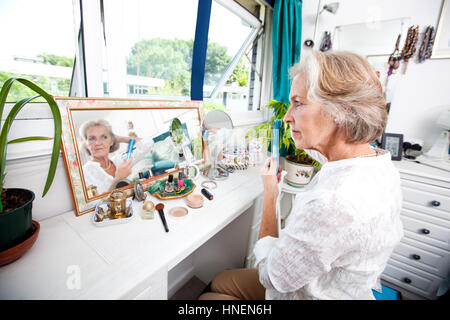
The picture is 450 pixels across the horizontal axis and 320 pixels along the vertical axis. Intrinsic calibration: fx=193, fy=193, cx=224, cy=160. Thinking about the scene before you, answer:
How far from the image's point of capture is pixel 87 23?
2.77 ft

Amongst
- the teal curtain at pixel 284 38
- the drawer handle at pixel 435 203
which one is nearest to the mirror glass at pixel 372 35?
the teal curtain at pixel 284 38

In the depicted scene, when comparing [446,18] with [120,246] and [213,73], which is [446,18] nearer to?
[213,73]

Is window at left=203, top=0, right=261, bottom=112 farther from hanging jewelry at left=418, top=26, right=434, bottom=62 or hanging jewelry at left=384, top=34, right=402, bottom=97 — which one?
hanging jewelry at left=418, top=26, right=434, bottom=62

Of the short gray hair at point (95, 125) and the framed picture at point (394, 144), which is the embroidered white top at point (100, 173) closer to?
the short gray hair at point (95, 125)

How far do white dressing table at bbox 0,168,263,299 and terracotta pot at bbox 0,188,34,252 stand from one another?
68mm

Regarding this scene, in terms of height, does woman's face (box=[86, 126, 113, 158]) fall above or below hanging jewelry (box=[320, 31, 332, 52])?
below

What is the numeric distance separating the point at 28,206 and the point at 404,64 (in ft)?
8.48

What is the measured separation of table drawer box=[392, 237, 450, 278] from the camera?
4.47 feet

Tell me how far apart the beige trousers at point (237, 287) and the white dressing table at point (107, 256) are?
1.16 ft

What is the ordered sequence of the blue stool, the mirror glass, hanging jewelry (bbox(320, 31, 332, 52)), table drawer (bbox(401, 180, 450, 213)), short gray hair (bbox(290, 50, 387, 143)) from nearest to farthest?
short gray hair (bbox(290, 50, 387, 143)) < the blue stool < table drawer (bbox(401, 180, 450, 213)) < the mirror glass < hanging jewelry (bbox(320, 31, 332, 52))

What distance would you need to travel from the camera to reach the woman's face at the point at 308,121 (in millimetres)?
677

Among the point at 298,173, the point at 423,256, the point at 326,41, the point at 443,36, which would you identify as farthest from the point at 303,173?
the point at 443,36

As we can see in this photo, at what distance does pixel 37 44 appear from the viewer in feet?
2.64

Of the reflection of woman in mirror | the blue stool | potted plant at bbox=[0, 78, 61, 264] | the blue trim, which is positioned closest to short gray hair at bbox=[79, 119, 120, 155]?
the reflection of woman in mirror
